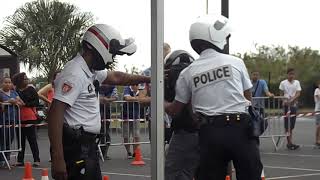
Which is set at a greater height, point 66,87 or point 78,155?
point 66,87

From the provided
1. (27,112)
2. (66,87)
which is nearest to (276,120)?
(27,112)

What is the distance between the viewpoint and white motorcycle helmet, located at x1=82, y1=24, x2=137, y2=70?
13.8ft

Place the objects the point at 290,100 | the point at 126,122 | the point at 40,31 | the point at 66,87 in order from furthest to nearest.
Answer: the point at 40,31 < the point at 290,100 < the point at 126,122 < the point at 66,87

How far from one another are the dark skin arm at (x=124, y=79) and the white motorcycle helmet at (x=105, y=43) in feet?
1.80

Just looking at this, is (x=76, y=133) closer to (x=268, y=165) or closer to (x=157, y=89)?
(x=157, y=89)

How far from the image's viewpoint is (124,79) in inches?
193

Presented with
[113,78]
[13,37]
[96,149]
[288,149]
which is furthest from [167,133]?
[13,37]

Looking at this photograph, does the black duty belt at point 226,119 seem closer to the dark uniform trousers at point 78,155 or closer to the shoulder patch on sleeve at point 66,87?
the dark uniform trousers at point 78,155

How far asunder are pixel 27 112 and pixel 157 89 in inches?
277

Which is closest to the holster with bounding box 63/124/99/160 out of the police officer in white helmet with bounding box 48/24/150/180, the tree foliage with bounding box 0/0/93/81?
the police officer in white helmet with bounding box 48/24/150/180

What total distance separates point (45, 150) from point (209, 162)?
1007 cm

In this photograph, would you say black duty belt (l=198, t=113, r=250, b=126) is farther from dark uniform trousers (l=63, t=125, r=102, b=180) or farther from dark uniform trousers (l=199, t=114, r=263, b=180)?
dark uniform trousers (l=63, t=125, r=102, b=180)

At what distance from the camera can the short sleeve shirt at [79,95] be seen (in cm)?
411

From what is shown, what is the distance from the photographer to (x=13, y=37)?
1905cm
